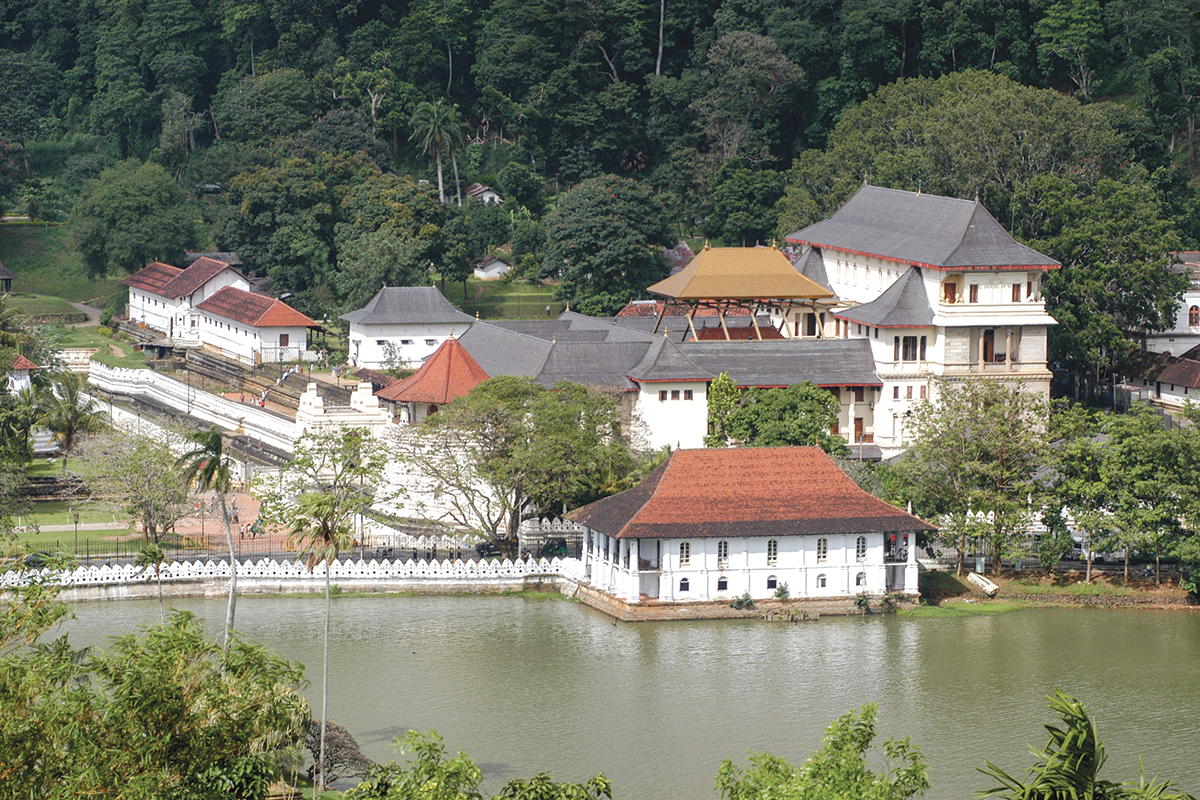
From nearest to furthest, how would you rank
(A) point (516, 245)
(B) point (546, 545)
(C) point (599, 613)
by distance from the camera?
(C) point (599, 613) < (B) point (546, 545) < (A) point (516, 245)

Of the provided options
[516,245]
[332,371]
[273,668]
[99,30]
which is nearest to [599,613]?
[273,668]

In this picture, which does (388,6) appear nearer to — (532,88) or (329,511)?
(532,88)

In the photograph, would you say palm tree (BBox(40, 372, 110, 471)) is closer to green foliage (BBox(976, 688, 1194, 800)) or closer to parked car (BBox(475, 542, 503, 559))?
parked car (BBox(475, 542, 503, 559))

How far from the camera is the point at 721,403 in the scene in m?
63.7

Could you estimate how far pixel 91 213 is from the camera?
98250 mm

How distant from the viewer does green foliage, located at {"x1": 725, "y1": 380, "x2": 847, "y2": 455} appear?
61844 millimetres

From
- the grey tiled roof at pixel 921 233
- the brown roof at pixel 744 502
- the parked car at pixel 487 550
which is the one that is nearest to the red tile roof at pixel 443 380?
the parked car at pixel 487 550

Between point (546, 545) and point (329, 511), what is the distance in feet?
51.5

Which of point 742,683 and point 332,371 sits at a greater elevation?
point 332,371

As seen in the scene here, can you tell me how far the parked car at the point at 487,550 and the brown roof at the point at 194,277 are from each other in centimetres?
3781

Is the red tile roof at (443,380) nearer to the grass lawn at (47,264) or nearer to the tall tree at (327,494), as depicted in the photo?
the tall tree at (327,494)

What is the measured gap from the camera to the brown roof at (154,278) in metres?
93.3

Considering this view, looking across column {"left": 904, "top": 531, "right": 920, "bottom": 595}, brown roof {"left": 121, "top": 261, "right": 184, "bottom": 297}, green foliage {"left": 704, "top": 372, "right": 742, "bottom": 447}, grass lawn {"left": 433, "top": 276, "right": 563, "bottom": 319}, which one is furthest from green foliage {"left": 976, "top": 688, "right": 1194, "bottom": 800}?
brown roof {"left": 121, "top": 261, "right": 184, "bottom": 297}

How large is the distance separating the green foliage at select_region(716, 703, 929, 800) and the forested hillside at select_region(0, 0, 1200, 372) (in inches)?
1793
